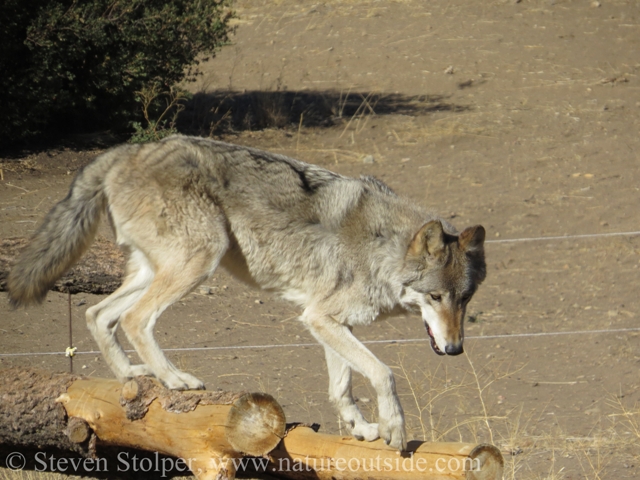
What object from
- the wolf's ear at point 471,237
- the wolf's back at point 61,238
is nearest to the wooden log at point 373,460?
the wolf's ear at point 471,237

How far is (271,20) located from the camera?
22109 millimetres

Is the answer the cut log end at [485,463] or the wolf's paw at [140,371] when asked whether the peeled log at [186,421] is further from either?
the cut log end at [485,463]

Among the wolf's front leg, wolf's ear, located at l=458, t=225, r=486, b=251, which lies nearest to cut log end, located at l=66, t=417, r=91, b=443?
the wolf's front leg

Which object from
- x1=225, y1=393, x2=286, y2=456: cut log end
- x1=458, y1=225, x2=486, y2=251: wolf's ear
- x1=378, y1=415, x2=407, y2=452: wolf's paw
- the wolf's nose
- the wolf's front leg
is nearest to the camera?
x1=225, y1=393, x2=286, y2=456: cut log end

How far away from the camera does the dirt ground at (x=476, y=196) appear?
Result: 8148mm

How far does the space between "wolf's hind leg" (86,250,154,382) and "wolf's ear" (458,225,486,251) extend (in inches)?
85.2

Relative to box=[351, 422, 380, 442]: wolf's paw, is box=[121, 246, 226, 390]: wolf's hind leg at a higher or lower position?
higher

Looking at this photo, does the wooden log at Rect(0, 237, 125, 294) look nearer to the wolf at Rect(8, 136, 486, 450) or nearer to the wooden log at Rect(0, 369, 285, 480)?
the wolf at Rect(8, 136, 486, 450)

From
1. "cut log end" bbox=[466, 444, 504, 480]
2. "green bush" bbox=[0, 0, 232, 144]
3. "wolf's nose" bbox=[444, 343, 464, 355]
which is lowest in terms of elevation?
"green bush" bbox=[0, 0, 232, 144]

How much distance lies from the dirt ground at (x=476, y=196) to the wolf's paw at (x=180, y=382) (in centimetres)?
205

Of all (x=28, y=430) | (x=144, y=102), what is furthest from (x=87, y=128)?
(x=28, y=430)

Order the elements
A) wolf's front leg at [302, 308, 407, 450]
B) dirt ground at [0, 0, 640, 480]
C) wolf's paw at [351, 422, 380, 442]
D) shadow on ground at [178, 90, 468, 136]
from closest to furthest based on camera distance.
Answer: wolf's front leg at [302, 308, 407, 450] < wolf's paw at [351, 422, 380, 442] < dirt ground at [0, 0, 640, 480] < shadow on ground at [178, 90, 468, 136]

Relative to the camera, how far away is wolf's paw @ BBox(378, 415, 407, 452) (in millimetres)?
4613

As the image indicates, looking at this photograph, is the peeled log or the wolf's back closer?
the peeled log
